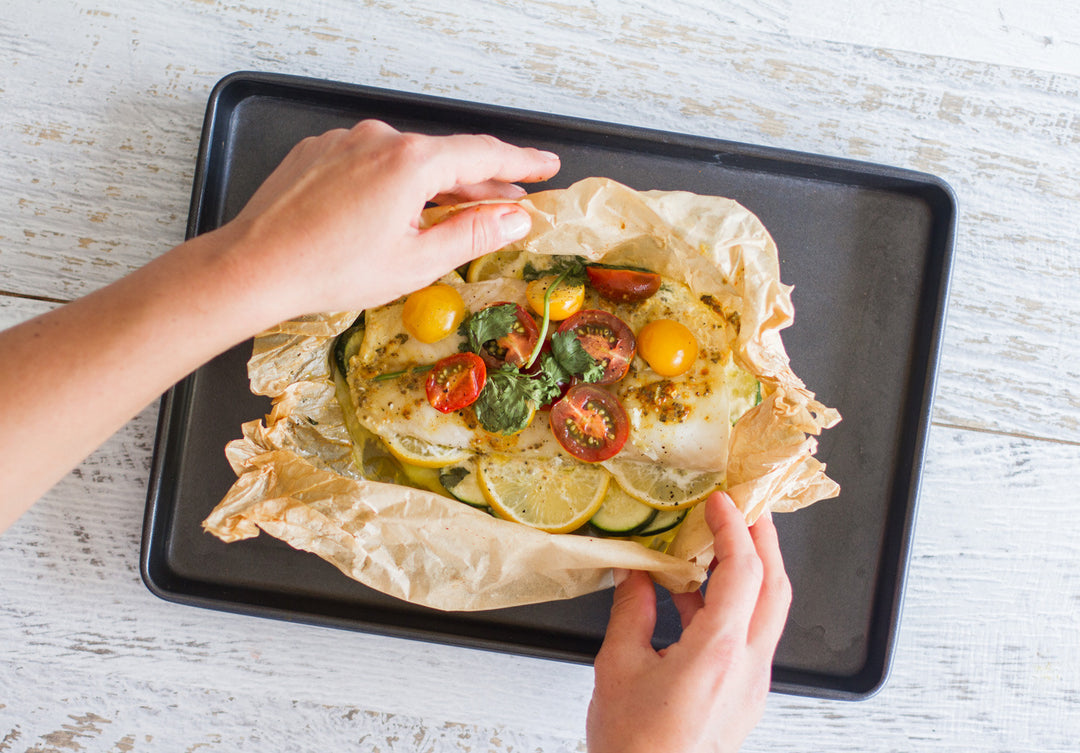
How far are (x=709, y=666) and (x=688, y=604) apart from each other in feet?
0.93

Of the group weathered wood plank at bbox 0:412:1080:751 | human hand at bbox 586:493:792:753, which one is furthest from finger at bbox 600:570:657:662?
weathered wood plank at bbox 0:412:1080:751

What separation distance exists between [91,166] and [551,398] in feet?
5.29

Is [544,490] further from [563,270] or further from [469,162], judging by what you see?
[469,162]

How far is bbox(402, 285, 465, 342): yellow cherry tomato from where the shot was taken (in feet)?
6.84

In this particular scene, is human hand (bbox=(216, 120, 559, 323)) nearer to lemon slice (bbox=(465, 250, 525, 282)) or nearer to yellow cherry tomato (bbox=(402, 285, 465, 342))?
yellow cherry tomato (bbox=(402, 285, 465, 342))

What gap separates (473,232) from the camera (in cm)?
185

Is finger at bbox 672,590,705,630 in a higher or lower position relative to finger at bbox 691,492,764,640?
lower

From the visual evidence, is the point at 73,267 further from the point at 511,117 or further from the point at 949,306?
the point at 949,306

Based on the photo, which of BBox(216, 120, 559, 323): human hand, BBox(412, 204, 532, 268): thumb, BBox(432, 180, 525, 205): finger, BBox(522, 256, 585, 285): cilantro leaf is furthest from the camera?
BBox(522, 256, 585, 285): cilantro leaf

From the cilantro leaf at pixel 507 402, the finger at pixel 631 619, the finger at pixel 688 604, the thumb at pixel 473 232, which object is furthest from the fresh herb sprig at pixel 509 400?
the finger at pixel 688 604

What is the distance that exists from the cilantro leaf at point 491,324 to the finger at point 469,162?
Answer: 35cm

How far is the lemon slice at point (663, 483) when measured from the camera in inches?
84.4

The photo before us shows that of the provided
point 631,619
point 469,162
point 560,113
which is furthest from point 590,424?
point 560,113

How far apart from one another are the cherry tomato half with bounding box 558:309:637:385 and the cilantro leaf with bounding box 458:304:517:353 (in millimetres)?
146
